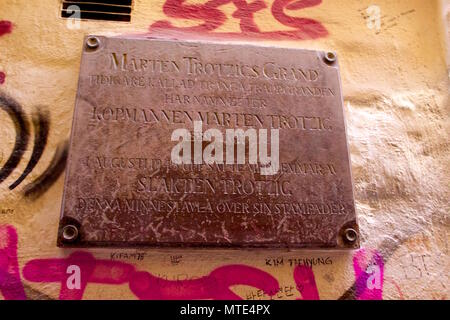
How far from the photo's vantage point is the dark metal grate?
5.32ft

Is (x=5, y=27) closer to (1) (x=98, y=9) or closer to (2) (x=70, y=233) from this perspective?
(1) (x=98, y=9)

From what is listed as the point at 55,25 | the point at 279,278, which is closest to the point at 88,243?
the point at 279,278

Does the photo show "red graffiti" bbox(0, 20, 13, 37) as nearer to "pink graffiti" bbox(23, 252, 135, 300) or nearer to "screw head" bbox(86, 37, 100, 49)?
"screw head" bbox(86, 37, 100, 49)

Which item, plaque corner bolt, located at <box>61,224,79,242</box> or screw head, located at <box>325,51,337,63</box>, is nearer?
plaque corner bolt, located at <box>61,224,79,242</box>

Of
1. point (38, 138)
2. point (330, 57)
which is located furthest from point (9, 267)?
point (330, 57)

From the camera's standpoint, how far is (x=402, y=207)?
1.49m

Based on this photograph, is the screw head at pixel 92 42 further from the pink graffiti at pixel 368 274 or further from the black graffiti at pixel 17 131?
the pink graffiti at pixel 368 274

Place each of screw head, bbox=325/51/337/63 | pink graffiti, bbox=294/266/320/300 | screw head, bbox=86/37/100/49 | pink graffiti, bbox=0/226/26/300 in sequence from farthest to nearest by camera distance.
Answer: screw head, bbox=325/51/337/63, screw head, bbox=86/37/100/49, pink graffiti, bbox=294/266/320/300, pink graffiti, bbox=0/226/26/300

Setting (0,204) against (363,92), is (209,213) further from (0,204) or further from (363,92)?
(363,92)

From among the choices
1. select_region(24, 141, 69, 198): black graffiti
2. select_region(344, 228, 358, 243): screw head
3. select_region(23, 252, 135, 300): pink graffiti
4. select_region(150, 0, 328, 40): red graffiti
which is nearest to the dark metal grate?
select_region(150, 0, 328, 40): red graffiti

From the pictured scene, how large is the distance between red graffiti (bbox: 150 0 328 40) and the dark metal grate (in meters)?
0.16

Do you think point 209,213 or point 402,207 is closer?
point 209,213

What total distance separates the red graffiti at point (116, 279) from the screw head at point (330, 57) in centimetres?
93
